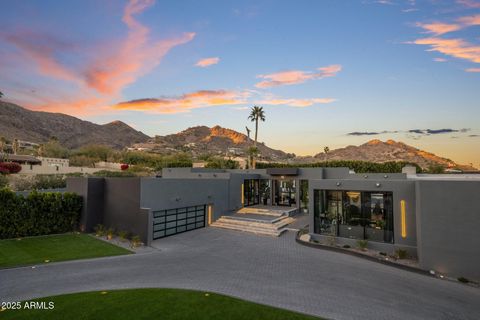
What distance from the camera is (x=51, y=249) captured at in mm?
15305

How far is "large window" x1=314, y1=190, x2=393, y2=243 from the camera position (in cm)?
1568

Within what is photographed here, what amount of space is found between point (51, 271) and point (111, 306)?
240 inches

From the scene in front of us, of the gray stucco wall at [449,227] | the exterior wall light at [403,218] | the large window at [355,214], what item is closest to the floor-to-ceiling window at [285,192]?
the large window at [355,214]

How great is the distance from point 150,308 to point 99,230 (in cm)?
1391

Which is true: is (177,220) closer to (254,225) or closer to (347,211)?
(254,225)

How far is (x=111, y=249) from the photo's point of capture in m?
15.8

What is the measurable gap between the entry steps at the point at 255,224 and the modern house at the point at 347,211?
0.10 metres

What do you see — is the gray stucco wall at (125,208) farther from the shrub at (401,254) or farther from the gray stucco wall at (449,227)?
the gray stucco wall at (449,227)

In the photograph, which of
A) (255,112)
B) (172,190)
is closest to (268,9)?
(172,190)

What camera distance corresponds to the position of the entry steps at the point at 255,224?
20736 mm

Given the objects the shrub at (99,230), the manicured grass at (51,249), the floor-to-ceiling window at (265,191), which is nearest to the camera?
the manicured grass at (51,249)

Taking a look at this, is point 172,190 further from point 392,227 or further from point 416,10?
point 416,10

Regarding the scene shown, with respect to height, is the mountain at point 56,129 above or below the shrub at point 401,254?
above

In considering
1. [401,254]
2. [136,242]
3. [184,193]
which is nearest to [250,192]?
[184,193]
